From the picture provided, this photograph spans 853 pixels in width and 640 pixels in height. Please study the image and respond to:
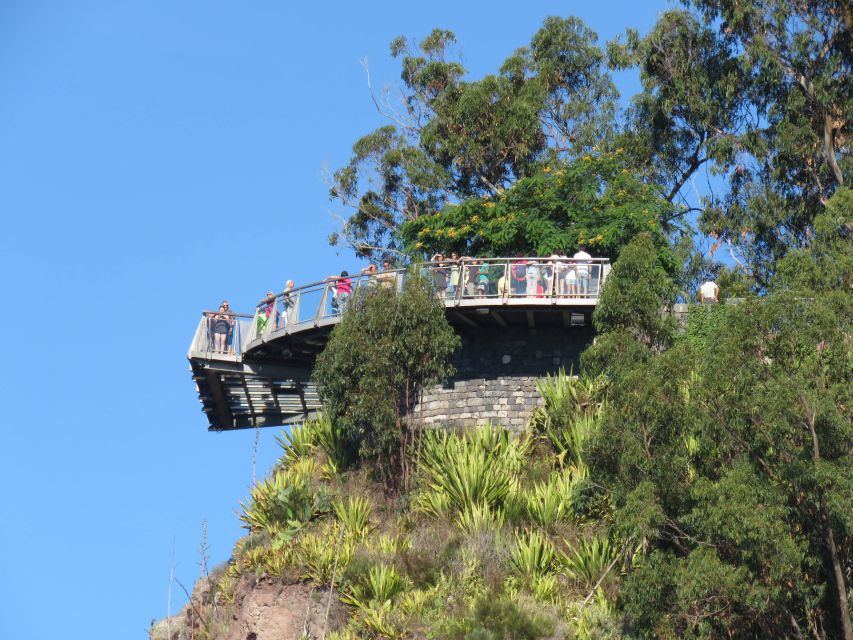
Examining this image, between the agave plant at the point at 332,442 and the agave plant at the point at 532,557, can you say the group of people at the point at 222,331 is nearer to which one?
the agave plant at the point at 332,442

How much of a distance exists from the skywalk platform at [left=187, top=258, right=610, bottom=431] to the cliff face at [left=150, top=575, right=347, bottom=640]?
6222 millimetres

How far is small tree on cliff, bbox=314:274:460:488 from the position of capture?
1115 inches

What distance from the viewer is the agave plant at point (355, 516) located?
27.1 meters

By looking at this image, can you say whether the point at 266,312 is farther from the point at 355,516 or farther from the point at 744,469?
the point at 744,469

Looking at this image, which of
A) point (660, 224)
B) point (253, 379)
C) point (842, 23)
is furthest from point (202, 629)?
point (842, 23)

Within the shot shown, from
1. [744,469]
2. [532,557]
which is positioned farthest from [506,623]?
[744,469]

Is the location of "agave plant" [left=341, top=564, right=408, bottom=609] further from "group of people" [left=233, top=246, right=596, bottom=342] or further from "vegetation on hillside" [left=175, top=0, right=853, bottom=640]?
"group of people" [left=233, top=246, right=596, bottom=342]

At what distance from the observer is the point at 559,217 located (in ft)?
111

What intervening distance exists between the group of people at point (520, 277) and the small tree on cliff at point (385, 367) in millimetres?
1299

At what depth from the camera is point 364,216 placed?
44500 millimetres

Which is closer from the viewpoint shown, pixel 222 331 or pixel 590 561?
pixel 590 561

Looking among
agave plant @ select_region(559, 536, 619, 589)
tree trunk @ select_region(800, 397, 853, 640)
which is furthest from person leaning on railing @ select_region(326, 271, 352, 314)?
tree trunk @ select_region(800, 397, 853, 640)

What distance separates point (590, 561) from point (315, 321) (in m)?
9.04

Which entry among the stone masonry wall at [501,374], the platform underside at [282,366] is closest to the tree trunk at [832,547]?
the platform underside at [282,366]
